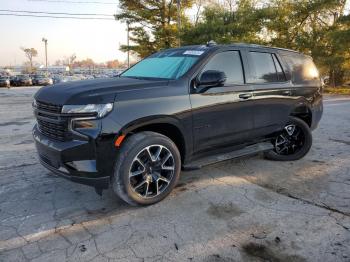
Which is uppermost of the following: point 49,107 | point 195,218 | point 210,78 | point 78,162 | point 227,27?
point 227,27

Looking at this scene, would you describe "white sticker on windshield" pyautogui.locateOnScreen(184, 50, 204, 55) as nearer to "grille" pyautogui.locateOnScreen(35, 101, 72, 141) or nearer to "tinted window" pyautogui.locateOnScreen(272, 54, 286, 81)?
"tinted window" pyautogui.locateOnScreen(272, 54, 286, 81)

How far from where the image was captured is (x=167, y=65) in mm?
4301

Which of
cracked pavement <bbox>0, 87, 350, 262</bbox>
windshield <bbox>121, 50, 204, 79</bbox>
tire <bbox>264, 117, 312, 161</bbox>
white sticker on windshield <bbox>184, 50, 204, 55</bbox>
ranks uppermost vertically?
white sticker on windshield <bbox>184, 50, 204, 55</bbox>

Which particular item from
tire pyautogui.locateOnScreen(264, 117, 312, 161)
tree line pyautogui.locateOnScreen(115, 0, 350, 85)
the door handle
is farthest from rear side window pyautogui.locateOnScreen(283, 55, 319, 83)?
tree line pyautogui.locateOnScreen(115, 0, 350, 85)

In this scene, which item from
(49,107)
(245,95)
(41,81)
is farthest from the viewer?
(41,81)

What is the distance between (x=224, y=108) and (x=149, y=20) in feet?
83.3

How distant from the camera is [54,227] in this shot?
3.20 meters

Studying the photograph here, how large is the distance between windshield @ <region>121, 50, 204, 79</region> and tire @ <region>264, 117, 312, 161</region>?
212cm

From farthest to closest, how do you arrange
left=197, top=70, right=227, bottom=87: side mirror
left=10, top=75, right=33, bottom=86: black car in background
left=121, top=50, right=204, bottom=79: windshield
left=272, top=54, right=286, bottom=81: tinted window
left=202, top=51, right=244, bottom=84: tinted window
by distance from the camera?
left=10, top=75, right=33, bottom=86: black car in background → left=272, top=54, right=286, bottom=81: tinted window → left=202, top=51, right=244, bottom=84: tinted window → left=121, top=50, right=204, bottom=79: windshield → left=197, top=70, right=227, bottom=87: side mirror

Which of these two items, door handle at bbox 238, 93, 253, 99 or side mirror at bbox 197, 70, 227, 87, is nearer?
side mirror at bbox 197, 70, 227, 87

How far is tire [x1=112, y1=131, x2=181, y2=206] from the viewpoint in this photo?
132 inches

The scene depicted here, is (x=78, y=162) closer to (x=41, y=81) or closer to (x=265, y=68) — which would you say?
→ (x=265, y=68)

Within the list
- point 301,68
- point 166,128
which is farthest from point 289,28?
point 166,128

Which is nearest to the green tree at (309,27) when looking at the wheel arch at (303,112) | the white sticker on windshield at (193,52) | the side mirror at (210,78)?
the wheel arch at (303,112)
